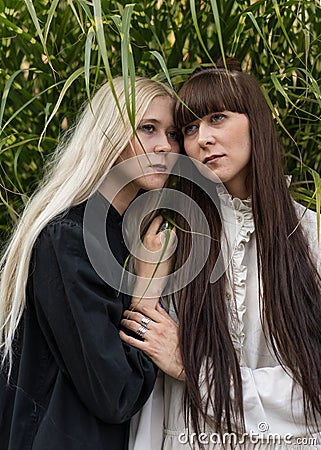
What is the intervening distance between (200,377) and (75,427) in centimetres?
19

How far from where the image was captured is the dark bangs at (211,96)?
1129mm

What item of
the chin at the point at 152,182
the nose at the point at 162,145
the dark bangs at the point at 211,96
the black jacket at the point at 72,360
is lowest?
the black jacket at the point at 72,360

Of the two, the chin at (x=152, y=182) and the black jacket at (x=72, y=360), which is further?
the chin at (x=152, y=182)

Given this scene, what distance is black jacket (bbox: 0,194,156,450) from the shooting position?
3.33 feet

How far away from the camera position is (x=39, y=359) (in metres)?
1.09

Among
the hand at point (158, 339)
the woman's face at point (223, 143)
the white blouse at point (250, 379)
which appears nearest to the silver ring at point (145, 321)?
the hand at point (158, 339)

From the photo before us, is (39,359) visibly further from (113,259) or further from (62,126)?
(62,126)

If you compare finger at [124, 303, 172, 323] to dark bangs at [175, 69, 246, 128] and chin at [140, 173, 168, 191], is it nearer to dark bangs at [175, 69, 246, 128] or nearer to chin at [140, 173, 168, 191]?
chin at [140, 173, 168, 191]

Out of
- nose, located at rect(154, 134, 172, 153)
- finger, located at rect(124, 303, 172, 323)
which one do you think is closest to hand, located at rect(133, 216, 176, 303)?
finger, located at rect(124, 303, 172, 323)

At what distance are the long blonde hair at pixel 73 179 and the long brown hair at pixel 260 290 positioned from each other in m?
0.10

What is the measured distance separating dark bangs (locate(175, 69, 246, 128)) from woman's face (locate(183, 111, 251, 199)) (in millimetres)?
11

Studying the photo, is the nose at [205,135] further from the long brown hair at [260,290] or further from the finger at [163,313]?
the finger at [163,313]

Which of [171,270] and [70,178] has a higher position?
[70,178]

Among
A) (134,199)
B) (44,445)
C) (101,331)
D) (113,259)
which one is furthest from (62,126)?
(44,445)
